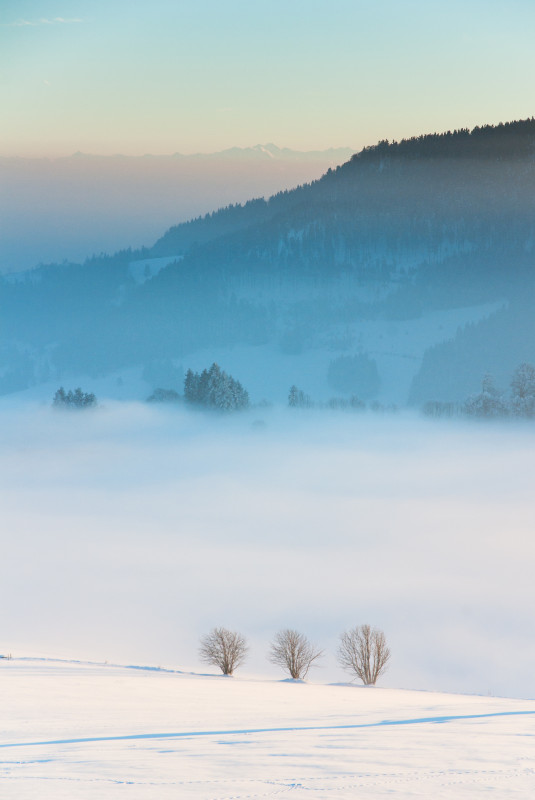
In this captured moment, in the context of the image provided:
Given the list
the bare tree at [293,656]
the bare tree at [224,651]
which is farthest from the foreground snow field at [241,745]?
the bare tree at [293,656]

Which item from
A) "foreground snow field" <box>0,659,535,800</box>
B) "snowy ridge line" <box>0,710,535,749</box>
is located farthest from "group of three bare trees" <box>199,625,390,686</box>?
"snowy ridge line" <box>0,710,535,749</box>

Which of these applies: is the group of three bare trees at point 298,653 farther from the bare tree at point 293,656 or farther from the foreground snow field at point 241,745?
the foreground snow field at point 241,745

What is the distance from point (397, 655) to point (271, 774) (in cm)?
12735

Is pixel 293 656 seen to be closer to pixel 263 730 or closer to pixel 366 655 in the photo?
pixel 366 655

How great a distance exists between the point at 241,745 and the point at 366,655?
72348mm

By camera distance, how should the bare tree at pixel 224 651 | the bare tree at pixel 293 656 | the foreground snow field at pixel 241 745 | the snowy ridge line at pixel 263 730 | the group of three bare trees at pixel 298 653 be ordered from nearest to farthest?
the foreground snow field at pixel 241 745
the snowy ridge line at pixel 263 730
the bare tree at pixel 224 651
the group of three bare trees at pixel 298 653
the bare tree at pixel 293 656

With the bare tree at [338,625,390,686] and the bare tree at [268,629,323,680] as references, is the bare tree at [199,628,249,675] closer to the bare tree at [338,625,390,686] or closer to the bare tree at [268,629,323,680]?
the bare tree at [268,629,323,680]

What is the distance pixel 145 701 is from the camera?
38.8m

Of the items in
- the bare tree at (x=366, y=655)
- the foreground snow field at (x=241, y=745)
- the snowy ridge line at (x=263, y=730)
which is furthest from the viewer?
the bare tree at (x=366, y=655)

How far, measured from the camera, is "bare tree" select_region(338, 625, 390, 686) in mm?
95062

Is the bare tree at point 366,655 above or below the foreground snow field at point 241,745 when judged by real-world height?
below

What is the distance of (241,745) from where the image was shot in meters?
27.5

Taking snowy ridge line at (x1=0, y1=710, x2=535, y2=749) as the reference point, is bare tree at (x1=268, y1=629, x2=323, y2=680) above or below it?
below

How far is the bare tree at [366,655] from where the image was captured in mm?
95062
